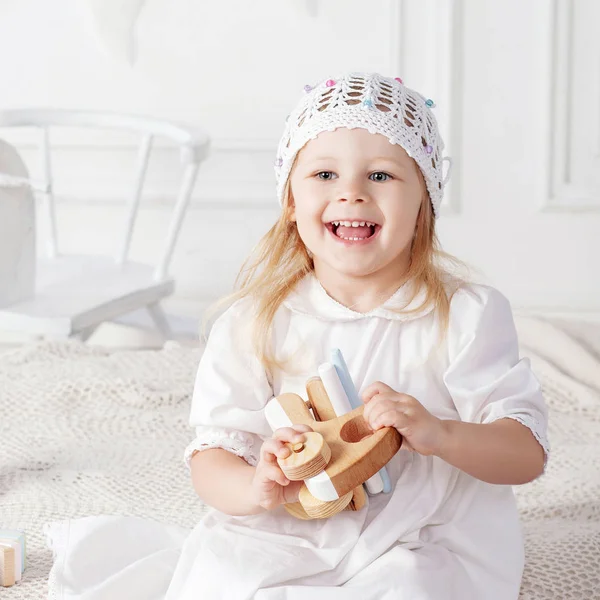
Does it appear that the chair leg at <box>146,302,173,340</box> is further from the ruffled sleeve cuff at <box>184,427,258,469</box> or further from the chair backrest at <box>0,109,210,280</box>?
the ruffled sleeve cuff at <box>184,427,258,469</box>

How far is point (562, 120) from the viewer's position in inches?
113

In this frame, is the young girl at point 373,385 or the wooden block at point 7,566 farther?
the wooden block at point 7,566

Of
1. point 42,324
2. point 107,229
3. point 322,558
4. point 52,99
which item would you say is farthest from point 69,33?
point 322,558

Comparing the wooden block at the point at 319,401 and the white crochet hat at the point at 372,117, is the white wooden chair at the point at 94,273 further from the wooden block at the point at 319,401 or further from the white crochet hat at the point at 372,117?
the wooden block at the point at 319,401

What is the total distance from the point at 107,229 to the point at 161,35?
0.60 m

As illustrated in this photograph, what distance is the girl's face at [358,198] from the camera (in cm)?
107

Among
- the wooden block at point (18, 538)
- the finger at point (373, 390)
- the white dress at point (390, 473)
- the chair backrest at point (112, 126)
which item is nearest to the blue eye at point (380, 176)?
the white dress at point (390, 473)

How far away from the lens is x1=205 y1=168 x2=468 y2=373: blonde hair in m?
1.13

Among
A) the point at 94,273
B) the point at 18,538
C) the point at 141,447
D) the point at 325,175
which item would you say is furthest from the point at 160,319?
the point at 325,175

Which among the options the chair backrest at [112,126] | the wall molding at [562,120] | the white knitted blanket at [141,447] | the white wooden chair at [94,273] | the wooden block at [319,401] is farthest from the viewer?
the wall molding at [562,120]

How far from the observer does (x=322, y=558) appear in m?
1.00

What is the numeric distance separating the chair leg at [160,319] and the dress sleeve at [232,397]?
4.47ft

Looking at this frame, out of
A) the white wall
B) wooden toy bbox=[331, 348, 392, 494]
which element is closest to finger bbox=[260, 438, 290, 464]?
wooden toy bbox=[331, 348, 392, 494]

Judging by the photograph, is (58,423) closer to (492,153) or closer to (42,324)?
(42,324)
